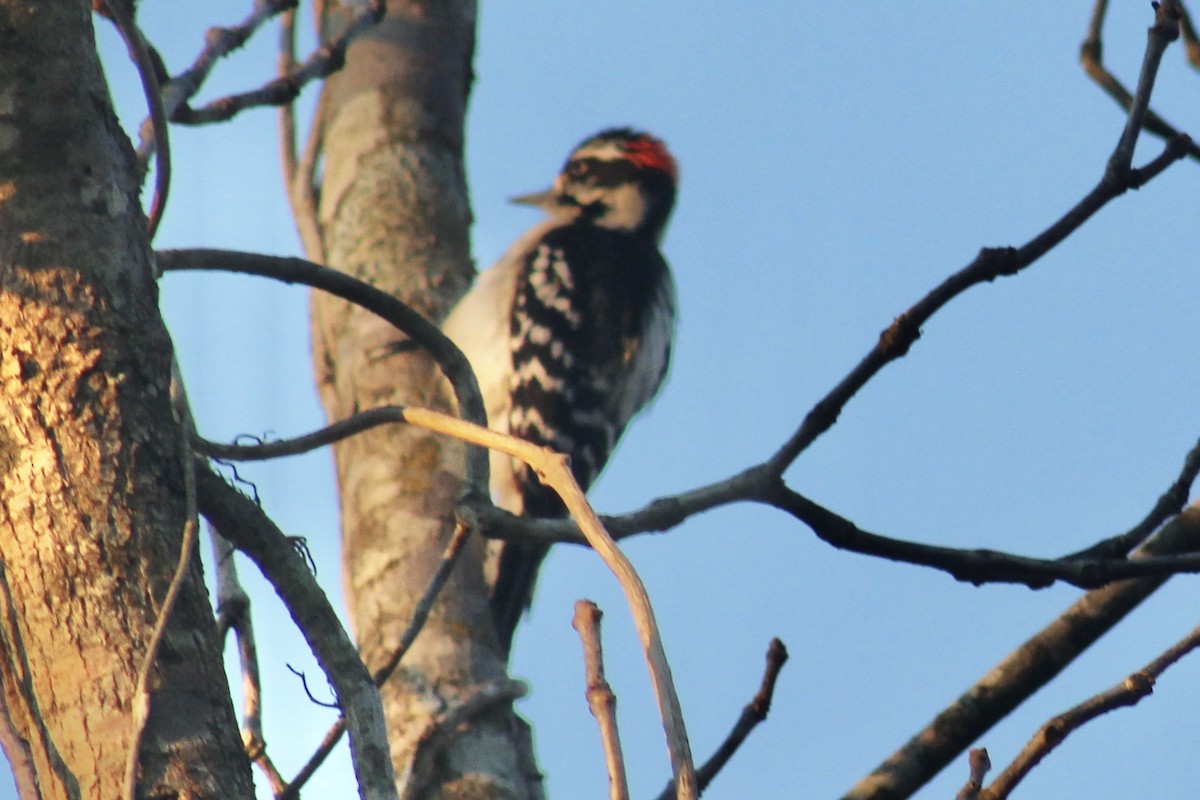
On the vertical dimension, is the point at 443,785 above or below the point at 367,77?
below

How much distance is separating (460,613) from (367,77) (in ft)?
5.84

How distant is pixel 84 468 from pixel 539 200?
5054 millimetres

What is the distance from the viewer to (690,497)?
2.25 metres

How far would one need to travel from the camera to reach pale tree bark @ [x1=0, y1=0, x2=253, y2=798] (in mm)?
1364

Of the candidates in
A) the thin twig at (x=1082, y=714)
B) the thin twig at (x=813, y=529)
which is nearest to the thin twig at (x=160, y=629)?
the thin twig at (x=813, y=529)

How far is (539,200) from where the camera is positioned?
6457 mm

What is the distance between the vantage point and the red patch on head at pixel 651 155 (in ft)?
22.0

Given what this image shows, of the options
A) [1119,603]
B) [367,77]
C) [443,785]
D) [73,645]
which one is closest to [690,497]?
[1119,603]

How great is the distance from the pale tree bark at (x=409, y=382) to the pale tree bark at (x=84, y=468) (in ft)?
6.76

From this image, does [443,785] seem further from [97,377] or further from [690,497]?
[97,377]

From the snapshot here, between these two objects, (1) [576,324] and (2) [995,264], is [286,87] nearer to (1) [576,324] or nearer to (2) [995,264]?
(2) [995,264]

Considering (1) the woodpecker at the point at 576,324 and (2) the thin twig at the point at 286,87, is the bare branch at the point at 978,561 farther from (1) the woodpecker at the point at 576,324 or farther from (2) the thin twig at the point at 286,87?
(1) the woodpecker at the point at 576,324

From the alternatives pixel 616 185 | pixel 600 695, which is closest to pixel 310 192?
pixel 616 185

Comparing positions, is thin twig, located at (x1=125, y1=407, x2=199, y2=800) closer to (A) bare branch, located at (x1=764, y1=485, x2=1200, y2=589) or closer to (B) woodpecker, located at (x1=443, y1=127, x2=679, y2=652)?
(A) bare branch, located at (x1=764, y1=485, x2=1200, y2=589)
